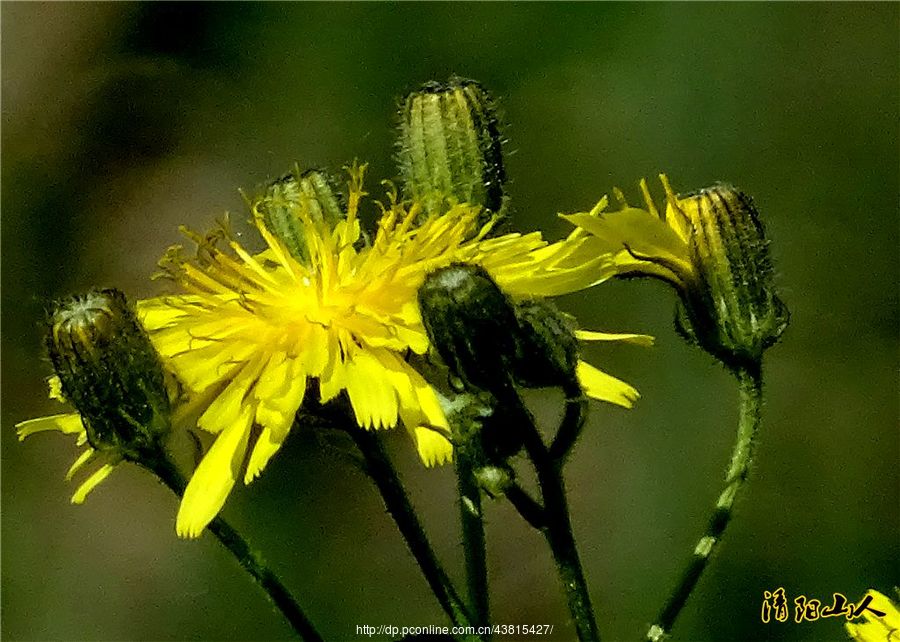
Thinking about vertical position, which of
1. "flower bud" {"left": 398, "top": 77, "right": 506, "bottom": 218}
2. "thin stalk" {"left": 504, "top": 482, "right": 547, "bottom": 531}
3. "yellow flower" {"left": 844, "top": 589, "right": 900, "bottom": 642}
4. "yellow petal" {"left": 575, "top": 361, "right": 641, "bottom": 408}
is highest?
"flower bud" {"left": 398, "top": 77, "right": 506, "bottom": 218}

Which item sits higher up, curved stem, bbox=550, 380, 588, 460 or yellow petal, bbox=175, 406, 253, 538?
curved stem, bbox=550, 380, 588, 460

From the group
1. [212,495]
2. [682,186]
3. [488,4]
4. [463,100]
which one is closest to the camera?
[212,495]

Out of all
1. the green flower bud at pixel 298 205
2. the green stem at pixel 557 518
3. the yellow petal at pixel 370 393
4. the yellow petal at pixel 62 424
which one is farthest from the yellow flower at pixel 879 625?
the yellow petal at pixel 62 424

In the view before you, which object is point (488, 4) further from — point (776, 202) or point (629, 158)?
point (776, 202)

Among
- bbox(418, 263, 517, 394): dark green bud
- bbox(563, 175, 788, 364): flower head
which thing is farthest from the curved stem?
bbox(563, 175, 788, 364): flower head

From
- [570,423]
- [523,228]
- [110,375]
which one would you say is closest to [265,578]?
[110,375]

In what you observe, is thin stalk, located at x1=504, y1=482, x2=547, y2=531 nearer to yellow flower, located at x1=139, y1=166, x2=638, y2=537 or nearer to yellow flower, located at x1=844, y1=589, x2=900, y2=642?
yellow flower, located at x1=139, y1=166, x2=638, y2=537

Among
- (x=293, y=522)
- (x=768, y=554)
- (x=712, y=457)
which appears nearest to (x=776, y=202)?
(x=712, y=457)
